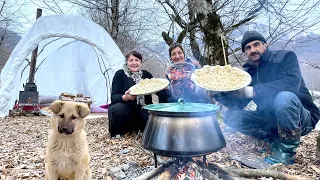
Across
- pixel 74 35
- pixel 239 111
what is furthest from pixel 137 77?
pixel 74 35

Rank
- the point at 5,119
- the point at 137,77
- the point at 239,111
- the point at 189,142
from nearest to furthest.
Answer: the point at 189,142, the point at 239,111, the point at 137,77, the point at 5,119

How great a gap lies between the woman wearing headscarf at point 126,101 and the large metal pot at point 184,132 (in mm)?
1966

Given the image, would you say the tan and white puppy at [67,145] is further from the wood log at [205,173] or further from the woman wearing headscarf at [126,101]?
the woman wearing headscarf at [126,101]

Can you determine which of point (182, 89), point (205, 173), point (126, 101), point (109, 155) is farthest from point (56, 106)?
point (126, 101)

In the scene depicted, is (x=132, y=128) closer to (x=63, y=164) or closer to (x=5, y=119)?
(x=63, y=164)

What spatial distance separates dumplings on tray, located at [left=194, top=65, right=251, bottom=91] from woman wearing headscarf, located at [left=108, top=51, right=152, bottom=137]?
1.46 metres

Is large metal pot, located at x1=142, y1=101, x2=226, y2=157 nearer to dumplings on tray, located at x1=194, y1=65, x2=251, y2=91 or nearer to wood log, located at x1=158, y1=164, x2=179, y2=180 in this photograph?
wood log, located at x1=158, y1=164, x2=179, y2=180

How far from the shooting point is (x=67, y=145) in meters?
1.92

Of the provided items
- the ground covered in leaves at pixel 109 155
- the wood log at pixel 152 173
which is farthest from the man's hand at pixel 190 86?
the wood log at pixel 152 173

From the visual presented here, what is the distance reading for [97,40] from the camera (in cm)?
684

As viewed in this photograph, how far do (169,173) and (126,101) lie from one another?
7.04ft

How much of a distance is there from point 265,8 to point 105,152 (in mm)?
4130

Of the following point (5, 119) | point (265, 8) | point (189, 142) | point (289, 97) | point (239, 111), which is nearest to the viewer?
point (189, 142)

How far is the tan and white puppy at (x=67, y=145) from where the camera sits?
1.87m
